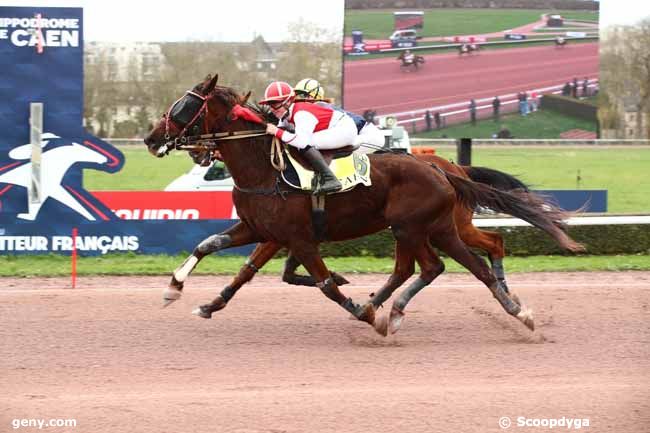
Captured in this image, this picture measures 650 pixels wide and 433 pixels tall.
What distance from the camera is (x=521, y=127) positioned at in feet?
58.8

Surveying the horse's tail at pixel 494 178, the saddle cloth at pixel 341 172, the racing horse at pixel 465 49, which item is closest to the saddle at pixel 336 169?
the saddle cloth at pixel 341 172

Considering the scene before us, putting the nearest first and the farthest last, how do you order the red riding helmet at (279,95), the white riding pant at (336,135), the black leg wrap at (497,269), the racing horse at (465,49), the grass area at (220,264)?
1. the white riding pant at (336,135)
2. the red riding helmet at (279,95)
3. the black leg wrap at (497,269)
4. the grass area at (220,264)
5. the racing horse at (465,49)

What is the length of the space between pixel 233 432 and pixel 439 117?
1300 cm

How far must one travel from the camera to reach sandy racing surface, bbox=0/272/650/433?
5.81 meters

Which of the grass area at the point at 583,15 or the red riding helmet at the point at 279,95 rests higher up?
the grass area at the point at 583,15

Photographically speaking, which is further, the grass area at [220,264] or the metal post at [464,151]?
the metal post at [464,151]

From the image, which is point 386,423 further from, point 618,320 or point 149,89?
point 149,89

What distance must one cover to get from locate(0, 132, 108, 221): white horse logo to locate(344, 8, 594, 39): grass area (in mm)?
6407

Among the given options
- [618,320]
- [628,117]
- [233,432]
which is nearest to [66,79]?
[618,320]

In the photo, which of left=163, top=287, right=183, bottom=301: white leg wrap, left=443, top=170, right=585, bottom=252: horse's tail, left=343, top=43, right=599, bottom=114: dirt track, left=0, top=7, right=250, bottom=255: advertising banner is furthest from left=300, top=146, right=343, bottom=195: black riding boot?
left=343, top=43, right=599, bottom=114: dirt track

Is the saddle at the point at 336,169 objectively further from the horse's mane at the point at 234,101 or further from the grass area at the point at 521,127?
the grass area at the point at 521,127

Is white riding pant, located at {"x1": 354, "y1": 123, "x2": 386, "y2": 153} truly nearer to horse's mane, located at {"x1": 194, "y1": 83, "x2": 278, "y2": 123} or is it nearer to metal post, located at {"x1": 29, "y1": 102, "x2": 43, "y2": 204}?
horse's mane, located at {"x1": 194, "y1": 83, "x2": 278, "y2": 123}

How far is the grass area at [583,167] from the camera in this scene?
82.8 feet

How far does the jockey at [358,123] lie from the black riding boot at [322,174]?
48cm
